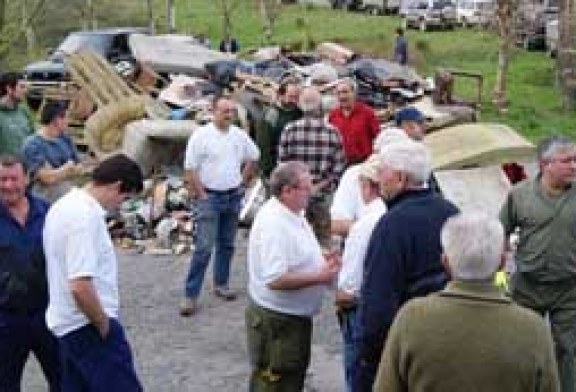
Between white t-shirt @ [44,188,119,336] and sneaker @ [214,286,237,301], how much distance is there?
4041 millimetres

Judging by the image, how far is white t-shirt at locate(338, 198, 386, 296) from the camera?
19.4ft

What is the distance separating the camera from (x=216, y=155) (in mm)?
9320

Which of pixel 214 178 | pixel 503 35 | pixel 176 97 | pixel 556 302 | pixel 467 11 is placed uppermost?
pixel 214 178

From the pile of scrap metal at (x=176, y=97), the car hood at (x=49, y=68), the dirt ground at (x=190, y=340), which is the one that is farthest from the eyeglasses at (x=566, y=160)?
the car hood at (x=49, y=68)

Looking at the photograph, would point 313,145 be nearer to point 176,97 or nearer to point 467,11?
point 176,97


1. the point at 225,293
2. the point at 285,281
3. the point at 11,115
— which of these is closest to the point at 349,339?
the point at 285,281

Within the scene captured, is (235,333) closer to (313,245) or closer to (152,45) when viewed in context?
(313,245)

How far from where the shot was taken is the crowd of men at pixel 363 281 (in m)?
3.89

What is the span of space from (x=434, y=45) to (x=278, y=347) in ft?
104

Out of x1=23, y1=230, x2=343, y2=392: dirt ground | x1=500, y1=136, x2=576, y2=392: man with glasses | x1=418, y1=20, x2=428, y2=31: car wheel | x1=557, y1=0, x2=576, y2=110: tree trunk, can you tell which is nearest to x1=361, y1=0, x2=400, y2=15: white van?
x1=418, y1=20, x2=428, y2=31: car wheel

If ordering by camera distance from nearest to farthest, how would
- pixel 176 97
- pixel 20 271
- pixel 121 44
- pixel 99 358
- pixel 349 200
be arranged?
pixel 99 358 → pixel 20 271 → pixel 349 200 → pixel 176 97 → pixel 121 44

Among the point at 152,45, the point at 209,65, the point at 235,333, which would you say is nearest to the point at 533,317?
the point at 235,333

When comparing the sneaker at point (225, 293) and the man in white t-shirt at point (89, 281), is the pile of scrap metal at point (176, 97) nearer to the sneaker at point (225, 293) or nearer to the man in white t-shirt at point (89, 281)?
the sneaker at point (225, 293)

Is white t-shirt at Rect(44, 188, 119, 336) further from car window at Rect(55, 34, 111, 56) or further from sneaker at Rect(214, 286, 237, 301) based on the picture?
car window at Rect(55, 34, 111, 56)
